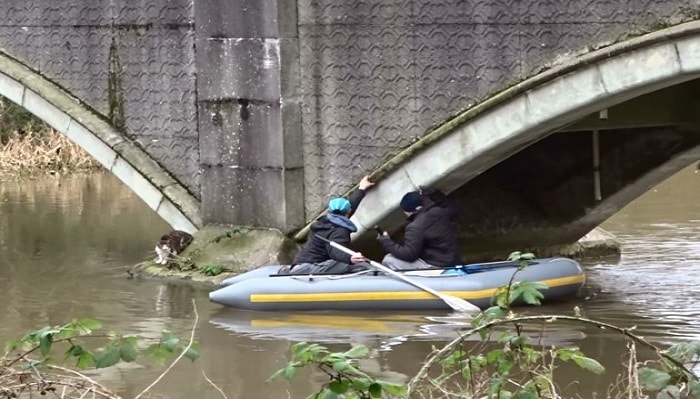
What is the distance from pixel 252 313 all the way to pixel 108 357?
5.57m

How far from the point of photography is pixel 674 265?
11367mm

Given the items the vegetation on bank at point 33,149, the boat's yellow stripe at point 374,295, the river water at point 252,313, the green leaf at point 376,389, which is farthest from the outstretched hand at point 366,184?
the vegetation on bank at point 33,149

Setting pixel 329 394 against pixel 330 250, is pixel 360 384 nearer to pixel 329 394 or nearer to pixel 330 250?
pixel 329 394

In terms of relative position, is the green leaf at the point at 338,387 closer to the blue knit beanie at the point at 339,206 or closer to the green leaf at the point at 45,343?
the green leaf at the point at 45,343

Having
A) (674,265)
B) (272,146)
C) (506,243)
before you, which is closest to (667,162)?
(674,265)

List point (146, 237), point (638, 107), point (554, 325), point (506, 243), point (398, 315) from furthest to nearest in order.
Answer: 1. point (146, 237)
2. point (506, 243)
3. point (638, 107)
4. point (398, 315)
5. point (554, 325)

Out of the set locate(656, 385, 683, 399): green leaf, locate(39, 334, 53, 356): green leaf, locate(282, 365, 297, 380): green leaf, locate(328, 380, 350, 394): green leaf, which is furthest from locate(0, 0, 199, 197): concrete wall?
locate(656, 385, 683, 399): green leaf

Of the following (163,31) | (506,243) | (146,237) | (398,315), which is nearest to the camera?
(398,315)

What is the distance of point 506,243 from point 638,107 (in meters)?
2.11

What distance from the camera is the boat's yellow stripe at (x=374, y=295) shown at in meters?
9.45

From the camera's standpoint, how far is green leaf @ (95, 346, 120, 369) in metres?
4.19

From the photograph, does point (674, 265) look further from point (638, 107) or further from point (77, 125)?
point (77, 125)

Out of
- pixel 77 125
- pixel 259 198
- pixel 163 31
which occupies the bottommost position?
pixel 259 198

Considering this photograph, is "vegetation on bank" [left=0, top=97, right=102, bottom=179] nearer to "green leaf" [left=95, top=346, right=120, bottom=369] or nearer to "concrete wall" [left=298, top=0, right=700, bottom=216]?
"concrete wall" [left=298, top=0, right=700, bottom=216]
